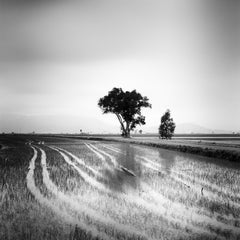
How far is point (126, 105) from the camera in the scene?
73125 mm

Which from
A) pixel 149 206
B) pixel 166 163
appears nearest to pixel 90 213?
pixel 149 206

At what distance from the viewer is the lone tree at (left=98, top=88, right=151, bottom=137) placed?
73.4 meters

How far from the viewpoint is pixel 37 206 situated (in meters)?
6.75

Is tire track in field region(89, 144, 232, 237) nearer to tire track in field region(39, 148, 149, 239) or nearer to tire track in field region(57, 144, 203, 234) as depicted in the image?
tire track in field region(57, 144, 203, 234)

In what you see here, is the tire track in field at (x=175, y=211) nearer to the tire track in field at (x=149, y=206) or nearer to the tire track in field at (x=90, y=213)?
the tire track in field at (x=149, y=206)

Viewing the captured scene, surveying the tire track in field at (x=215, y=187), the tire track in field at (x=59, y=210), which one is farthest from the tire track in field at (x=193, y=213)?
the tire track in field at (x=59, y=210)

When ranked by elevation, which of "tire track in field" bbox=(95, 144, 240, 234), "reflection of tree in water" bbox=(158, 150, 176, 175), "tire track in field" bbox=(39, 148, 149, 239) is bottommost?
"reflection of tree in water" bbox=(158, 150, 176, 175)

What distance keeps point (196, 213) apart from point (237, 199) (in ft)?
6.40

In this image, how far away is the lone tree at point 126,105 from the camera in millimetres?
73375

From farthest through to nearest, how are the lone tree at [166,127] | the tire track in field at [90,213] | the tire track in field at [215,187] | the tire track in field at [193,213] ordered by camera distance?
the lone tree at [166,127]
the tire track in field at [215,187]
the tire track in field at [193,213]
the tire track in field at [90,213]

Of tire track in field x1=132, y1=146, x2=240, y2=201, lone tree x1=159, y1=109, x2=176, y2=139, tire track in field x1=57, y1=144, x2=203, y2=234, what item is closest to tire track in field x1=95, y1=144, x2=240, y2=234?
tire track in field x1=57, y1=144, x2=203, y2=234

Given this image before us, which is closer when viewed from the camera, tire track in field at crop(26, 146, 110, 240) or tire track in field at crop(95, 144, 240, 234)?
tire track in field at crop(26, 146, 110, 240)

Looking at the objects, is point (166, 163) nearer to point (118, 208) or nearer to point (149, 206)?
point (149, 206)

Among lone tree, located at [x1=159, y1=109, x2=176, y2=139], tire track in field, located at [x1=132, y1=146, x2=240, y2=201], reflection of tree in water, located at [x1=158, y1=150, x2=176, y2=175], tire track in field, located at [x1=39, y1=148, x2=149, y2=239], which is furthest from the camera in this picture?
lone tree, located at [x1=159, y1=109, x2=176, y2=139]
